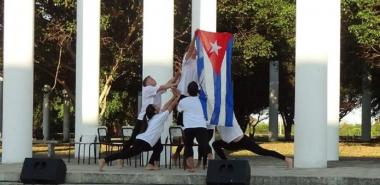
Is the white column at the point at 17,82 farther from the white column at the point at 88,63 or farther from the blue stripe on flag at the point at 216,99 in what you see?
the blue stripe on flag at the point at 216,99

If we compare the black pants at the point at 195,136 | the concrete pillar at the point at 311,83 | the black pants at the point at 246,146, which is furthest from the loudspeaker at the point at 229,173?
the concrete pillar at the point at 311,83

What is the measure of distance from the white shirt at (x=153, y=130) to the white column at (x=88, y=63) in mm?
5965

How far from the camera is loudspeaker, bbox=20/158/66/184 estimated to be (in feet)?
43.0

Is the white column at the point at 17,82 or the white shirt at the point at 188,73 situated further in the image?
the white column at the point at 17,82

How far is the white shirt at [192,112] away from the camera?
1367cm

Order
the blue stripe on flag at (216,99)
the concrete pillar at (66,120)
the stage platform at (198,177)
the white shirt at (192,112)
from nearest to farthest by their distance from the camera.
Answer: the stage platform at (198,177)
the white shirt at (192,112)
the blue stripe on flag at (216,99)
the concrete pillar at (66,120)

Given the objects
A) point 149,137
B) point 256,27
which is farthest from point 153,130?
point 256,27

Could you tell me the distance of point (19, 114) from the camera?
1619 centimetres

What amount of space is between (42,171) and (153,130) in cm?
214

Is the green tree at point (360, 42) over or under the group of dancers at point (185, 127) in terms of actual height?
over

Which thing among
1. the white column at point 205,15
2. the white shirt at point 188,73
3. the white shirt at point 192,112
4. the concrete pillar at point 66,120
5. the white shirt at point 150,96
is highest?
the white column at point 205,15

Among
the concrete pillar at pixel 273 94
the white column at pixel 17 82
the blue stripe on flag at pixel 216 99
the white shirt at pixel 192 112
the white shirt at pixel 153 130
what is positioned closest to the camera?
the white shirt at pixel 192 112

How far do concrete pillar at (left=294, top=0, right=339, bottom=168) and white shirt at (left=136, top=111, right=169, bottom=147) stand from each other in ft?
8.90

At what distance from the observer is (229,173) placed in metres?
12.3
